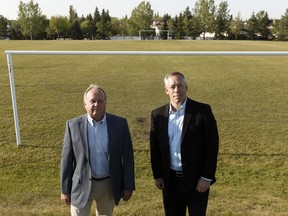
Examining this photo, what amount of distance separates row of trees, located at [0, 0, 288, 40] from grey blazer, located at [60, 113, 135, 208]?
7493 centimetres

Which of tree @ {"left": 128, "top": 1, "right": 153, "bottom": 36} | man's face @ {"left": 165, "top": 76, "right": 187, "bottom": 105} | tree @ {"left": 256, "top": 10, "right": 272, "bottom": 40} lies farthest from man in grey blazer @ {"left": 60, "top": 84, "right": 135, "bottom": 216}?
tree @ {"left": 128, "top": 1, "right": 153, "bottom": 36}

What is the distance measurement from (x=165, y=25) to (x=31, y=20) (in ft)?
113

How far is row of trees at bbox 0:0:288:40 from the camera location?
257 ft

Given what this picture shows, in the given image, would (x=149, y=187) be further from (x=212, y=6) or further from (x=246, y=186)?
(x=212, y=6)

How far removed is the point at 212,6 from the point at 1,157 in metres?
92.4

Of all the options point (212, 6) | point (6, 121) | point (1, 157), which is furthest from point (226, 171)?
point (212, 6)

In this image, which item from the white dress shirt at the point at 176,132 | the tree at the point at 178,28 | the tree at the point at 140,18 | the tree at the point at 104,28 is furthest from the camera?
the tree at the point at 140,18

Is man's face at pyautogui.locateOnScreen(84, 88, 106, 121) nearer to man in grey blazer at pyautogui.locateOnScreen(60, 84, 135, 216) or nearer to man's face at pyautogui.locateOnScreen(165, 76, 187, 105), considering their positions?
man in grey blazer at pyautogui.locateOnScreen(60, 84, 135, 216)

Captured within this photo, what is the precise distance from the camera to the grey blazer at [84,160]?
9.29 feet

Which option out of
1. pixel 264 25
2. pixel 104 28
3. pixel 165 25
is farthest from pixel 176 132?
pixel 165 25

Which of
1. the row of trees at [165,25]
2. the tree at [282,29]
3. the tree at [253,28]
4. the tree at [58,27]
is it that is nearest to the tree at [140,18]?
the row of trees at [165,25]

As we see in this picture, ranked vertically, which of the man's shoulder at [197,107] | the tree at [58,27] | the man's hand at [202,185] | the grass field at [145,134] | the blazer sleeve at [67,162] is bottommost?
the grass field at [145,134]

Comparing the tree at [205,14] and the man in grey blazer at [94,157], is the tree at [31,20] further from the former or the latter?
the man in grey blazer at [94,157]

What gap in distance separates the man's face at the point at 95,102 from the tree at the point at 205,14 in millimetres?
84832
